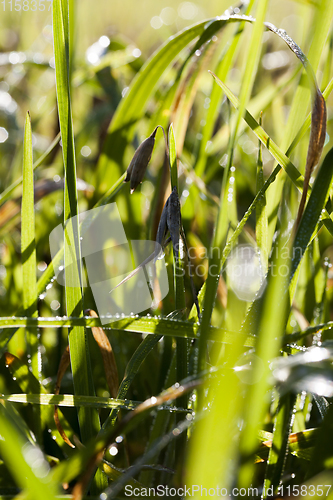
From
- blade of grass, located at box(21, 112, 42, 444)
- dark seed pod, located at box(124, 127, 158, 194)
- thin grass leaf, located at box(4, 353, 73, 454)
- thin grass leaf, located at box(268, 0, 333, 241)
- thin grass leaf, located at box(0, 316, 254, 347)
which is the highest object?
thin grass leaf, located at box(268, 0, 333, 241)

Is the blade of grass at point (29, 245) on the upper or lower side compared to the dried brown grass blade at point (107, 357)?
upper

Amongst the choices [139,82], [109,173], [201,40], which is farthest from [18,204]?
[201,40]

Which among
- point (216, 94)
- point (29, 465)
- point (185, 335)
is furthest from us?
point (216, 94)

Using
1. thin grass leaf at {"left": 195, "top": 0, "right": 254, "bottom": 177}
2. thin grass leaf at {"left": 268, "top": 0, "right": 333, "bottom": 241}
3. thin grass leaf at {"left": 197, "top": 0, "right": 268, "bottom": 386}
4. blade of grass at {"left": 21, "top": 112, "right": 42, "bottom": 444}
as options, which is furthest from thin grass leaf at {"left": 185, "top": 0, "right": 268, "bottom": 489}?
thin grass leaf at {"left": 195, "top": 0, "right": 254, "bottom": 177}

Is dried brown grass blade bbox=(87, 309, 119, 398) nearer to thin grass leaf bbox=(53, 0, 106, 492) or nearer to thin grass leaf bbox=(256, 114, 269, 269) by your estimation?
thin grass leaf bbox=(53, 0, 106, 492)

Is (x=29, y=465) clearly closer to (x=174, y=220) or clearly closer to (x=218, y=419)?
(x=218, y=419)

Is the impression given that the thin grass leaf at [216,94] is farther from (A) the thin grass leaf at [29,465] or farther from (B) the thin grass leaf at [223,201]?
(A) the thin grass leaf at [29,465]

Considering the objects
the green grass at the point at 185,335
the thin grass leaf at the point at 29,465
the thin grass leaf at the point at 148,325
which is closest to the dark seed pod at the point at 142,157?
the green grass at the point at 185,335

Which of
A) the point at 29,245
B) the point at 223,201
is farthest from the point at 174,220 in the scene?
the point at 29,245

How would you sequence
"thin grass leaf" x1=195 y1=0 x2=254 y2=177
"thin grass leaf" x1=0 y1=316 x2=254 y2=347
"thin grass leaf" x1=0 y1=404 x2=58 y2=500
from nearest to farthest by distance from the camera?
"thin grass leaf" x1=0 y1=404 x2=58 y2=500 < "thin grass leaf" x1=0 y1=316 x2=254 y2=347 < "thin grass leaf" x1=195 y1=0 x2=254 y2=177

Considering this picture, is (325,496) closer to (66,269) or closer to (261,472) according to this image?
(261,472)

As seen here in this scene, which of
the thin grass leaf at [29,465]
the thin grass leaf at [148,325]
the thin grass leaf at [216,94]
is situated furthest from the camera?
the thin grass leaf at [216,94]
